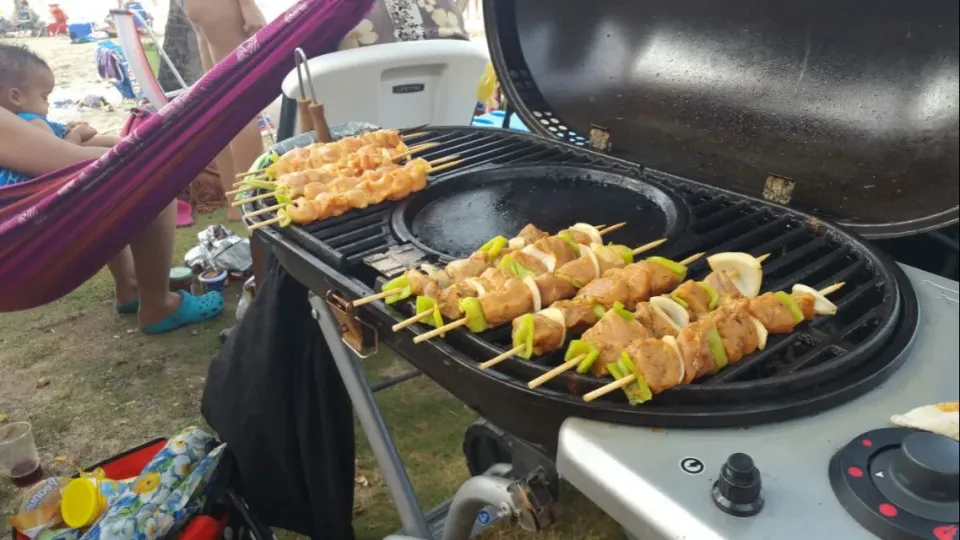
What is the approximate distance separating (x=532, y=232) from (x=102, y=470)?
158 cm

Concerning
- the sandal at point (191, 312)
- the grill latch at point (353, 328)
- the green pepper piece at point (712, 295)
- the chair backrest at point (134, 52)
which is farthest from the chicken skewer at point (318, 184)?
the chair backrest at point (134, 52)

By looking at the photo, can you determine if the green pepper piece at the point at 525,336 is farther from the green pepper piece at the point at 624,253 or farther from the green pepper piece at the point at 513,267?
the green pepper piece at the point at 624,253

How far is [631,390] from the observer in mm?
950

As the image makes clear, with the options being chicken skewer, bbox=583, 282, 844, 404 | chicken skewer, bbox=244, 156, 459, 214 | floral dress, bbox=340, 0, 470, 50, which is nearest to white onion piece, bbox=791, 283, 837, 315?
chicken skewer, bbox=583, 282, 844, 404

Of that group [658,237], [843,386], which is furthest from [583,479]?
[658,237]

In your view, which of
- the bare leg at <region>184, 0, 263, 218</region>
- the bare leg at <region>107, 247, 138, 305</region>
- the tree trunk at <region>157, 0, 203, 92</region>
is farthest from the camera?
the tree trunk at <region>157, 0, 203, 92</region>

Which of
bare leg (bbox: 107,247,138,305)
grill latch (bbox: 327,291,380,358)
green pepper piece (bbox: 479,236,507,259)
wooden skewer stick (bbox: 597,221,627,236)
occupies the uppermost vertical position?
green pepper piece (bbox: 479,236,507,259)

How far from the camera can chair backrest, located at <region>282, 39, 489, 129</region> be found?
2.81 metres

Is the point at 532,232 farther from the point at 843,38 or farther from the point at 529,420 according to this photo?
the point at 843,38

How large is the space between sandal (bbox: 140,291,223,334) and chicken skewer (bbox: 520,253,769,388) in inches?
117

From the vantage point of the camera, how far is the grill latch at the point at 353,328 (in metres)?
1.32

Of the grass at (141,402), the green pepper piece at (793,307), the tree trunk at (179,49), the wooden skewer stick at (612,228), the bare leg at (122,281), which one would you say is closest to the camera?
the green pepper piece at (793,307)

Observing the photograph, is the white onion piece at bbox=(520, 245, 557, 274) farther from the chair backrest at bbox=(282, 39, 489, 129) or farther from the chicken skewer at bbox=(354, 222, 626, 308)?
the chair backrest at bbox=(282, 39, 489, 129)

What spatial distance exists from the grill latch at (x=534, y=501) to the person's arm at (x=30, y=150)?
2845 millimetres
